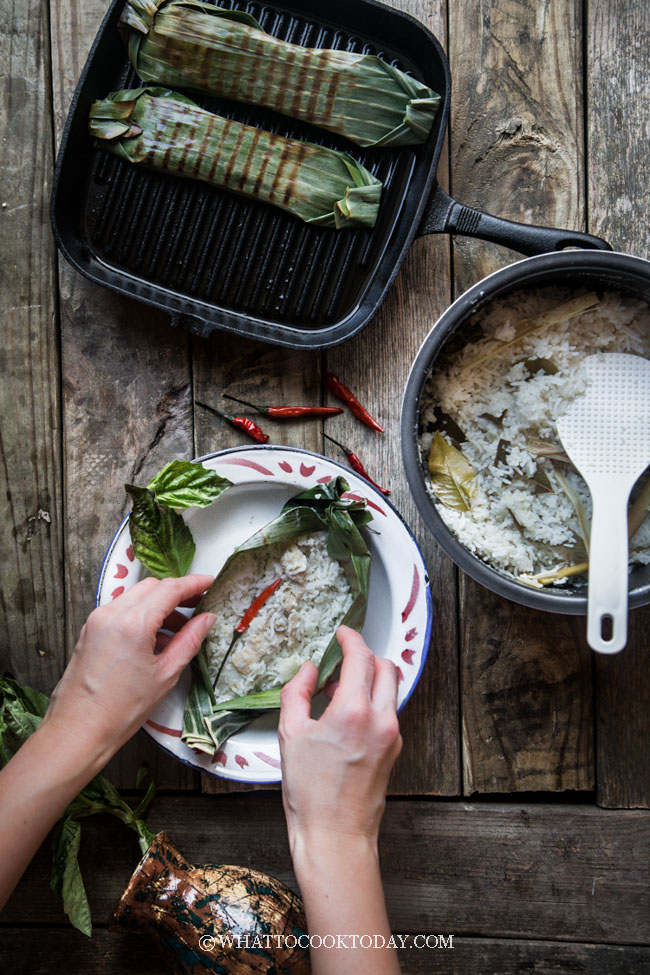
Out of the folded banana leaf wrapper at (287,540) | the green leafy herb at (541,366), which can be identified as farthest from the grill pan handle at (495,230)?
the folded banana leaf wrapper at (287,540)

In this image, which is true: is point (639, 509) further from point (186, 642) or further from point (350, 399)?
point (186, 642)

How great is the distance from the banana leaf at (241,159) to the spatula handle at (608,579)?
28.2 inches

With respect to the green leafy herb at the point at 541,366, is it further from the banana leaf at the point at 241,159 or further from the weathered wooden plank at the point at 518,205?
the banana leaf at the point at 241,159

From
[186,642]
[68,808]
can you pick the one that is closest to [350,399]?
[186,642]

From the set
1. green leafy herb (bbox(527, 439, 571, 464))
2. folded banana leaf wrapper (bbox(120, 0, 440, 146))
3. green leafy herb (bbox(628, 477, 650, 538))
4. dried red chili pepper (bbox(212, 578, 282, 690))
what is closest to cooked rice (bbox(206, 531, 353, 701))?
dried red chili pepper (bbox(212, 578, 282, 690))

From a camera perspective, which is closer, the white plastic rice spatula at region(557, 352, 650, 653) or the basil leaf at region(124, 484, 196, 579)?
the white plastic rice spatula at region(557, 352, 650, 653)

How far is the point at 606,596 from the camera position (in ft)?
3.70

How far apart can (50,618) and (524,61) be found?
4.79 ft

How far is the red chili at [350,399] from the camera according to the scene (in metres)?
1.45

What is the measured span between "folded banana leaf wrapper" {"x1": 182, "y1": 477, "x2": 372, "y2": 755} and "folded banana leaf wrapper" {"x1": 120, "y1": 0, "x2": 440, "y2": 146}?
2.25 ft

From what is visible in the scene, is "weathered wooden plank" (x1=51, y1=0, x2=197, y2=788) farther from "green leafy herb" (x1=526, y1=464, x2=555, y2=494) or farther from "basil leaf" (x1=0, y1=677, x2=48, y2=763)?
"green leafy herb" (x1=526, y1=464, x2=555, y2=494)

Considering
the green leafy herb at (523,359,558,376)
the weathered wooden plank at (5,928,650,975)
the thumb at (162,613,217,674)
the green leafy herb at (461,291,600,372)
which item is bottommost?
the weathered wooden plank at (5,928,650,975)

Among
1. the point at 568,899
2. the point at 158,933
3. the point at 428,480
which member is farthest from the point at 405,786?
the point at 428,480

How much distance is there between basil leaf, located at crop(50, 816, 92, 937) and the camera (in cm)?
134
